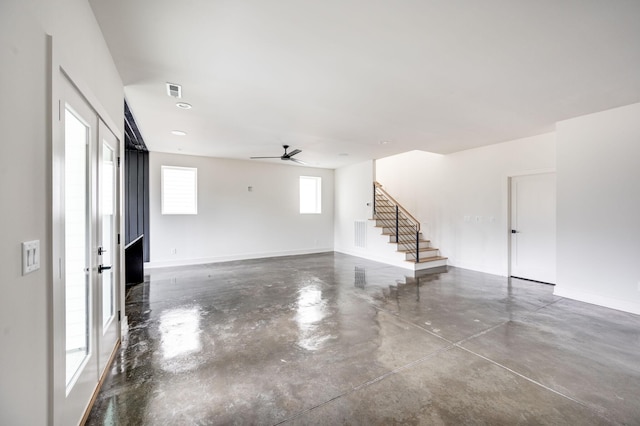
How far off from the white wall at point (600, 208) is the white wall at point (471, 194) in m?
0.79

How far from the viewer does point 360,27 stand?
7.07 feet

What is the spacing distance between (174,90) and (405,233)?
248 inches

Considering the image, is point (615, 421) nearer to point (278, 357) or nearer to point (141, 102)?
point (278, 357)

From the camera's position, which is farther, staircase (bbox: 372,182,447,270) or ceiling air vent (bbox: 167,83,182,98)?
staircase (bbox: 372,182,447,270)

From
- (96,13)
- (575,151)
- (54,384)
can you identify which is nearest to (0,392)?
(54,384)

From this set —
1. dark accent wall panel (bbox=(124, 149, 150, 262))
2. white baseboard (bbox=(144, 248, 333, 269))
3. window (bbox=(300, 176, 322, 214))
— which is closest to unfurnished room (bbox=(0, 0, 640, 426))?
dark accent wall panel (bbox=(124, 149, 150, 262))

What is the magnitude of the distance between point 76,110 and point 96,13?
→ 890mm

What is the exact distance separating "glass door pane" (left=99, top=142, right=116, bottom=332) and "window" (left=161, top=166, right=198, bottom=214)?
440 cm

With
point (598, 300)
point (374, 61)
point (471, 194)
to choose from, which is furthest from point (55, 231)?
point (471, 194)

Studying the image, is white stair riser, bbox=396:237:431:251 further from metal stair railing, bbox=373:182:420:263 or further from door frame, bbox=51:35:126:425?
door frame, bbox=51:35:126:425

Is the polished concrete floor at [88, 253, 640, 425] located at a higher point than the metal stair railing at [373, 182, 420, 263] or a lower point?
lower

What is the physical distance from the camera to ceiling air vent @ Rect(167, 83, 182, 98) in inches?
122

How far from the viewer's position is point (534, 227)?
5.23 metres

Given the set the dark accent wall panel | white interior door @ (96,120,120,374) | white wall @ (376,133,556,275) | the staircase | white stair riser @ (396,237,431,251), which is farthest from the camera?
white stair riser @ (396,237,431,251)
